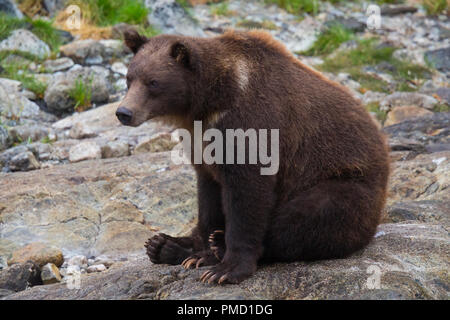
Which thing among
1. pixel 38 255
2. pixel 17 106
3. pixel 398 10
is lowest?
pixel 38 255

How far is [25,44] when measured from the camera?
11547 millimetres

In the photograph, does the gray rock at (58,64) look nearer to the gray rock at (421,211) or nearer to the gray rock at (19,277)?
the gray rock at (19,277)

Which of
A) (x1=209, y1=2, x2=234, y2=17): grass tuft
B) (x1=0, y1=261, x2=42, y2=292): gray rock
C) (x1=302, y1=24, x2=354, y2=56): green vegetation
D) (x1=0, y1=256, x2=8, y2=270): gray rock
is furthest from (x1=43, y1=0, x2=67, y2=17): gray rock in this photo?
(x1=0, y1=261, x2=42, y2=292): gray rock

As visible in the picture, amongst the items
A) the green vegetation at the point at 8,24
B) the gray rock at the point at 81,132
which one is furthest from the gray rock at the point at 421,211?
the green vegetation at the point at 8,24

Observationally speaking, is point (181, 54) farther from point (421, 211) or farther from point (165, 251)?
point (421, 211)

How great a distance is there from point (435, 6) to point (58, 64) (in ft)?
31.9

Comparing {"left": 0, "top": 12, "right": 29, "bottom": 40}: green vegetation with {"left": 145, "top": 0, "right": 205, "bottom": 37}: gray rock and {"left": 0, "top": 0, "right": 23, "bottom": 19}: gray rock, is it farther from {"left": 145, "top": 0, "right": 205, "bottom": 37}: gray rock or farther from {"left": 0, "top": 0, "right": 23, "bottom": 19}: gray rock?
{"left": 145, "top": 0, "right": 205, "bottom": 37}: gray rock

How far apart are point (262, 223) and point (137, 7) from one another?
9698mm

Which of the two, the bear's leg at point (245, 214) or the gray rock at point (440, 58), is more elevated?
the gray rock at point (440, 58)

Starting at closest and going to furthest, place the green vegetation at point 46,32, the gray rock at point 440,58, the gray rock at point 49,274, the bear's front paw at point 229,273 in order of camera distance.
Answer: the bear's front paw at point 229,273 → the gray rock at point 49,274 → the green vegetation at point 46,32 → the gray rock at point 440,58

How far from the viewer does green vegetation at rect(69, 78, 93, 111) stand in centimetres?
1012

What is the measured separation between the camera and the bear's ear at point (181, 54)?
4.29 m

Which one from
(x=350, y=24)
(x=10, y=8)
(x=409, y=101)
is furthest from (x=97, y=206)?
(x=350, y=24)

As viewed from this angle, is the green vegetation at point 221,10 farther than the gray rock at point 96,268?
Yes
